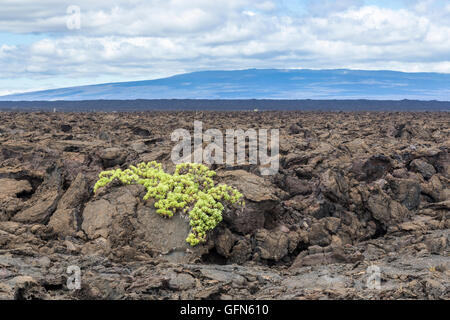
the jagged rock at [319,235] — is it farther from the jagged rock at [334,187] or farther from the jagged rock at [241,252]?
the jagged rock at [241,252]

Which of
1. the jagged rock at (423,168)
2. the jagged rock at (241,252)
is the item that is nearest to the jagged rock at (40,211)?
the jagged rock at (241,252)

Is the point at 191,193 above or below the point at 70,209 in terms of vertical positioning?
above

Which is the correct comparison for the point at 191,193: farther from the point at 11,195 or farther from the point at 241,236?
the point at 11,195

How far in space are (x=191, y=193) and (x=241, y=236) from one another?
4.22ft

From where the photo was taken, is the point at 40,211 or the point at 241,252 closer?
the point at 241,252

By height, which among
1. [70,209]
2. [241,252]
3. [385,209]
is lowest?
[241,252]

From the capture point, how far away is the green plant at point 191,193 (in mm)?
9547

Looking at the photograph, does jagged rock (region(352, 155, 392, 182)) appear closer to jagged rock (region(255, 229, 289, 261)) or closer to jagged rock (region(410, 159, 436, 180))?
jagged rock (region(410, 159, 436, 180))

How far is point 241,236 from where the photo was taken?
10.0m

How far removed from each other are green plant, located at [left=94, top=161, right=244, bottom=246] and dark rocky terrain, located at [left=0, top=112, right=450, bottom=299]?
23 cm

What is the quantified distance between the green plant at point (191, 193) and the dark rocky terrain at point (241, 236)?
0.23 m

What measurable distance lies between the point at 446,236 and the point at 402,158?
6.82 meters

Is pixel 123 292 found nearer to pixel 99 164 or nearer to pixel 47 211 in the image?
pixel 47 211

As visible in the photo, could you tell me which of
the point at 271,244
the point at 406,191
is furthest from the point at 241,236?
the point at 406,191
